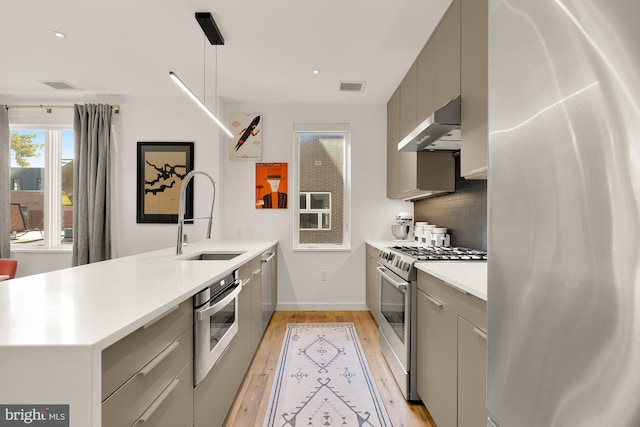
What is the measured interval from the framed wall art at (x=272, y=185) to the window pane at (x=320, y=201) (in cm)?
251

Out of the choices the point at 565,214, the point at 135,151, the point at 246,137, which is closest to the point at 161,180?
the point at 135,151

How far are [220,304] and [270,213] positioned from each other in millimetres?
2643

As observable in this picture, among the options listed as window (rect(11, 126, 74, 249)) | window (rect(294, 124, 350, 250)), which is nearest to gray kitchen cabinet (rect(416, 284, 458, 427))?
window (rect(294, 124, 350, 250))

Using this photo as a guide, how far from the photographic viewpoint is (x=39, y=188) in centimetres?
393

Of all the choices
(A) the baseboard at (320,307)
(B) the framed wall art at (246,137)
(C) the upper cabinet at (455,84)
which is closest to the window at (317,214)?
(B) the framed wall art at (246,137)

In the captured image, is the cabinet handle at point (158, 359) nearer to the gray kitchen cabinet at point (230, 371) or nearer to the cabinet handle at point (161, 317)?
the cabinet handle at point (161, 317)

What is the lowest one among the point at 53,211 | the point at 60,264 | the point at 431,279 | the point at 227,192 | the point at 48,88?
the point at 60,264

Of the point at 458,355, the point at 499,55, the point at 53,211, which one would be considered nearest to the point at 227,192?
the point at 53,211

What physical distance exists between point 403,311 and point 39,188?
442 centimetres

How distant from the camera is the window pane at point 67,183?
13.0 feet

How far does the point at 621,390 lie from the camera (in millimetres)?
460

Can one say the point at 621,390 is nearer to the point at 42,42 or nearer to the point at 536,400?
the point at 536,400

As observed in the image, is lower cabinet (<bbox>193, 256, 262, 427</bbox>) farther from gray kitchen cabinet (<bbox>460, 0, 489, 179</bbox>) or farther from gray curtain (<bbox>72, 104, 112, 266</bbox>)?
gray curtain (<bbox>72, 104, 112, 266</bbox>)

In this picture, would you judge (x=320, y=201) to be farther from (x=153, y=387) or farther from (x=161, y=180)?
(x=153, y=387)
